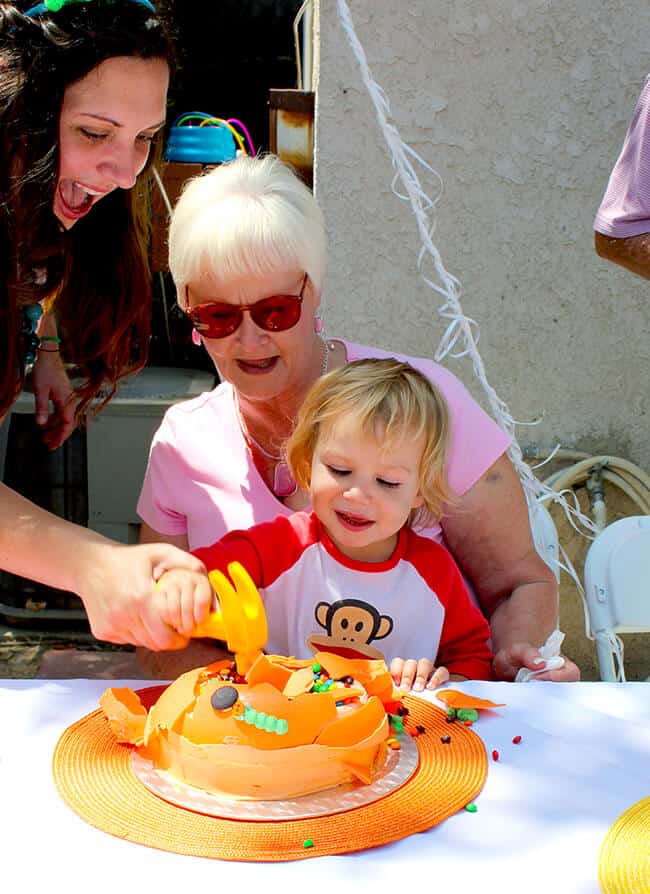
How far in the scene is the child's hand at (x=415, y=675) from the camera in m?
1.52

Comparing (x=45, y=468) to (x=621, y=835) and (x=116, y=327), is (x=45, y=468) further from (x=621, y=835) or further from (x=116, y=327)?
(x=621, y=835)

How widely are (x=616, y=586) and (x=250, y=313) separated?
3.01ft

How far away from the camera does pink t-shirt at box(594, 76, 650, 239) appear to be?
2.56 metres

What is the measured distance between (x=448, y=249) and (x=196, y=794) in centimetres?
249

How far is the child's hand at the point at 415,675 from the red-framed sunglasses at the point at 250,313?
0.66 metres

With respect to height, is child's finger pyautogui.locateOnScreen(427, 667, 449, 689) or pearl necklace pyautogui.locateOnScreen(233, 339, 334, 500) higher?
pearl necklace pyautogui.locateOnScreen(233, 339, 334, 500)

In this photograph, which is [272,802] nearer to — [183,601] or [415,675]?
[183,601]

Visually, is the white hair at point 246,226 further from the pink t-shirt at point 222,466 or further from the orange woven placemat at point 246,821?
the orange woven placemat at point 246,821

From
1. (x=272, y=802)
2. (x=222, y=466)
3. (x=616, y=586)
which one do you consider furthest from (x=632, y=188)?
(x=272, y=802)

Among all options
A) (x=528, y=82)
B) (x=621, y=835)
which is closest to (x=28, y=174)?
(x=621, y=835)

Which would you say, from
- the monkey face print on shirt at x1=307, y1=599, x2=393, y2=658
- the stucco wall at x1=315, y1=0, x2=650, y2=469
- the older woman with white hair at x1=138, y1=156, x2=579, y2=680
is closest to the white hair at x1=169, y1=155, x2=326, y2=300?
the older woman with white hair at x1=138, y1=156, x2=579, y2=680

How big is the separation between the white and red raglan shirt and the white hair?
46 cm

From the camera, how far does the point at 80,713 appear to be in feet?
4.52

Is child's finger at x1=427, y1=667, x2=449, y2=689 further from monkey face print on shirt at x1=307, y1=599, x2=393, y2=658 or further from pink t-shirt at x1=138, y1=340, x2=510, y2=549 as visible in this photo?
pink t-shirt at x1=138, y1=340, x2=510, y2=549
